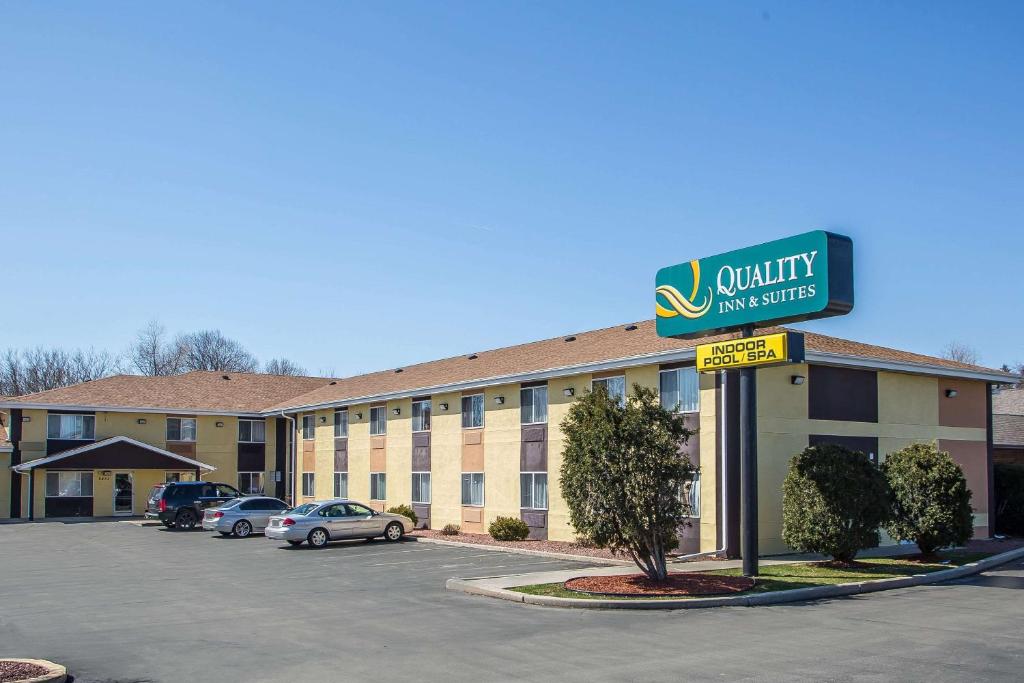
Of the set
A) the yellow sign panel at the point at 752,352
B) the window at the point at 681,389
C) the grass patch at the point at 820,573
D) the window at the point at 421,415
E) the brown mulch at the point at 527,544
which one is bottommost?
the brown mulch at the point at 527,544

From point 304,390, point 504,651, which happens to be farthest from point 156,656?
point 304,390

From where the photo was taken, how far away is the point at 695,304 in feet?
71.8

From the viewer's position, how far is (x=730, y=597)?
1631 centimetres

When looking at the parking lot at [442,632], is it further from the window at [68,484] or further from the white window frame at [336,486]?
the window at [68,484]

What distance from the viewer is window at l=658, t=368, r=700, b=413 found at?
→ 24.9 m

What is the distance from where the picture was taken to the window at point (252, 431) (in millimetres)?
51344

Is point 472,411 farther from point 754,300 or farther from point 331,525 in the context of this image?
point 754,300

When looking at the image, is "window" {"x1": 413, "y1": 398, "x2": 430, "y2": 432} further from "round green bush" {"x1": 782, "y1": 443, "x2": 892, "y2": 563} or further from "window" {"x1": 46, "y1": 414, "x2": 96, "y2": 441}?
"window" {"x1": 46, "y1": 414, "x2": 96, "y2": 441}

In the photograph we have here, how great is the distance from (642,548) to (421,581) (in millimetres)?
5332

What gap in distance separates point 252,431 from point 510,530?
26.1 meters

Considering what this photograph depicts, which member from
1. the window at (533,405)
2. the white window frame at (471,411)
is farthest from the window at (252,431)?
the window at (533,405)

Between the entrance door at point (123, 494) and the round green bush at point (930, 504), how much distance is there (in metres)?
36.8

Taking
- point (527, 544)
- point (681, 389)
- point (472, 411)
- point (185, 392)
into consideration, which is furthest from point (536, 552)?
point (185, 392)

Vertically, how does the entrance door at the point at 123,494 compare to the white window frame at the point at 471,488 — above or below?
below
